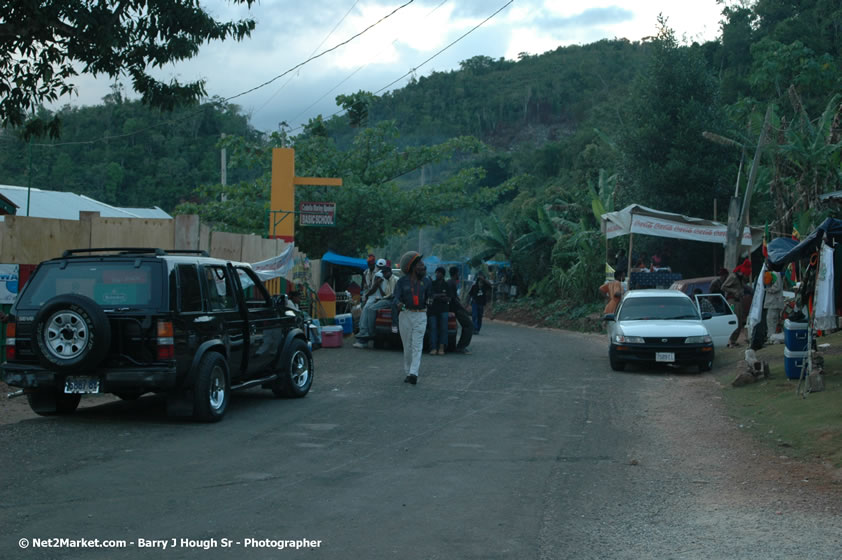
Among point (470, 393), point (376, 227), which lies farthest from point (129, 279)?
point (376, 227)

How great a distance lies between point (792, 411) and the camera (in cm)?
1071

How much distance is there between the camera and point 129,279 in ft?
31.1

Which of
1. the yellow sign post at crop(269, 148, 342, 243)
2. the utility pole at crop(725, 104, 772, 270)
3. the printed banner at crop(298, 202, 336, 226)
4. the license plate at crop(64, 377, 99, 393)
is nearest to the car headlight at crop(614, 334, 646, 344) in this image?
the utility pole at crop(725, 104, 772, 270)

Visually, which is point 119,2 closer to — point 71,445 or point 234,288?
point 234,288

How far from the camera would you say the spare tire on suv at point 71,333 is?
8.97 m

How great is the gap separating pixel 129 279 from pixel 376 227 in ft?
78.2

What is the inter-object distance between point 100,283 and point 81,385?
3.67 ft

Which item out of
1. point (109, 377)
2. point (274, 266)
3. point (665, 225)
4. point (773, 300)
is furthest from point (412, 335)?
point (665, 225)

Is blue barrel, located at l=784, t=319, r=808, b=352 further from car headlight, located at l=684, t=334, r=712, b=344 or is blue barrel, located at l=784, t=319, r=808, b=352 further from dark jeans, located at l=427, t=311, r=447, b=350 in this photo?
dark jeans, located at l=427, t=311, r=447, b=350


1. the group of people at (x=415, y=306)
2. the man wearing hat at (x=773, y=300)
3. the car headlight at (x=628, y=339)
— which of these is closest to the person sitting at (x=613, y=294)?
the group of people at (x=415, y=306)

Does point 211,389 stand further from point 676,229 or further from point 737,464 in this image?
point 676,229

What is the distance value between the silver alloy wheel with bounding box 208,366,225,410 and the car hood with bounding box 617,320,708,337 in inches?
336

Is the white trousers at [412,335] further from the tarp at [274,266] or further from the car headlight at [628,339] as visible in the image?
the tarp at [274,266]

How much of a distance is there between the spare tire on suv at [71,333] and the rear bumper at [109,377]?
20cm
